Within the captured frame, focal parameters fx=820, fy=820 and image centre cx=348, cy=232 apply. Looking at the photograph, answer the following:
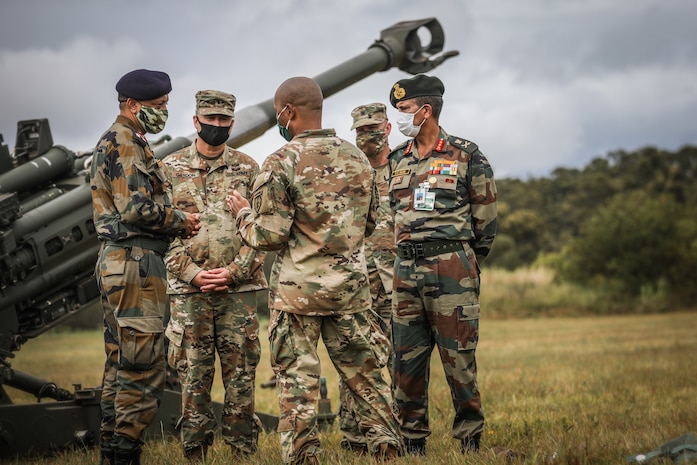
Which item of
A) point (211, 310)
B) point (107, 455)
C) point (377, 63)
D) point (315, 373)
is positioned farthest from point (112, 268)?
point (377, 63)

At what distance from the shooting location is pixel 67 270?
6875 mm

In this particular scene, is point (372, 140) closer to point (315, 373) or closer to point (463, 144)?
point (463, 144)

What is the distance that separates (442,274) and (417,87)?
1.25 m

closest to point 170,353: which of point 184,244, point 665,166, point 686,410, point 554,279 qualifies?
point 184,244

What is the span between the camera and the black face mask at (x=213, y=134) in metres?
5.63

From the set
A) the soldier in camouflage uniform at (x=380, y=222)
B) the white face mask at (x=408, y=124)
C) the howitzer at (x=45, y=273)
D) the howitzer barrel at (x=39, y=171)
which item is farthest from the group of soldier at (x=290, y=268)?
the howitzer barrel at (x=39, y=171)

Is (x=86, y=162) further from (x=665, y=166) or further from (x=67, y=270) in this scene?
(x=665, y=166)

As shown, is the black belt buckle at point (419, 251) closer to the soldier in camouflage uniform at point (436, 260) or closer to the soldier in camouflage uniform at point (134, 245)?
the soldier in camouflage uniform at point (436, 260)

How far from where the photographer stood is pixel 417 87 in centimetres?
540

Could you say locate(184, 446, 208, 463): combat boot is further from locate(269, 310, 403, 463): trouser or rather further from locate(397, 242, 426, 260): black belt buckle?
locate(397, 242, 426, 260): black belt buckle

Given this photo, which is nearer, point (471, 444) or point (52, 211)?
point (471, 444)

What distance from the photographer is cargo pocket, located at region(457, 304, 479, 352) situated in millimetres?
5125

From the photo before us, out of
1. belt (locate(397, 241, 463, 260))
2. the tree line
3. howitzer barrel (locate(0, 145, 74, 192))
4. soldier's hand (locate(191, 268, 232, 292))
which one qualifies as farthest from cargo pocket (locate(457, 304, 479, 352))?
the tree line

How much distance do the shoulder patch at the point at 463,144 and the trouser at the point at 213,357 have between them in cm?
173
